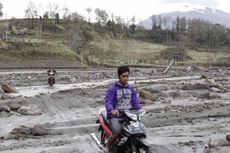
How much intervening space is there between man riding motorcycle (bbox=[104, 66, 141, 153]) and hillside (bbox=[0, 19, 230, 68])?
2320 inches

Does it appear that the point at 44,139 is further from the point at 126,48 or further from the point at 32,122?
the point at 126,48

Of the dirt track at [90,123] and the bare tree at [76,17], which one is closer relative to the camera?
the dirt track at [90,123]

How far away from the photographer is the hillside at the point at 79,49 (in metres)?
69.2

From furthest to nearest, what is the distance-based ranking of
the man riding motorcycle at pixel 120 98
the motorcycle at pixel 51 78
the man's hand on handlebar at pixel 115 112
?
the motorcycle at pixel 51 78 < the man riding motorcycle at pixel 120 98 < the man's hand on handlebar at pixel 115 112

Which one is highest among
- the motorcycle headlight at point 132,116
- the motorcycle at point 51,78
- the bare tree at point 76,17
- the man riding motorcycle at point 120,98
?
the bare tree at point 76,17

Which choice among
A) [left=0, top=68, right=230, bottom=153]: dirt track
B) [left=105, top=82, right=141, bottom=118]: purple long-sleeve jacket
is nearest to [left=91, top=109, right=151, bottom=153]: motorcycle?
[left=105, top=82, right=141, bottom=118]: purple long-sleeve jacket

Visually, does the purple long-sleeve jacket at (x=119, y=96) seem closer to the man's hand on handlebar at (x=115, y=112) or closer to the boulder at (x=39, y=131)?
the man's hand on handlebar at (x=115, y=112)

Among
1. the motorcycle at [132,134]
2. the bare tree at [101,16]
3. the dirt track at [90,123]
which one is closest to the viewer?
the motorcycle at [132,134]

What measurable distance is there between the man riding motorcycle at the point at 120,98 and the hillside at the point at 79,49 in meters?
58.9

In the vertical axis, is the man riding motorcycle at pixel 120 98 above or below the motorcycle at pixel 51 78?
above

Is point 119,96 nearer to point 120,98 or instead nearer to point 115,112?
point 120,98

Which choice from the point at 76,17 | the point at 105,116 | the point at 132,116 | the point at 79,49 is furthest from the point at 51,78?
the point at 76,17

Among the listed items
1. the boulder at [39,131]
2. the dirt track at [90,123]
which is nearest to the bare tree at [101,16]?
the dirt track at [90,123]

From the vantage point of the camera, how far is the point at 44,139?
1247 cm
